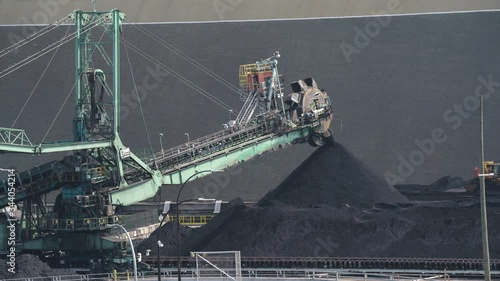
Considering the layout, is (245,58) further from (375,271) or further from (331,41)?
(375,271)

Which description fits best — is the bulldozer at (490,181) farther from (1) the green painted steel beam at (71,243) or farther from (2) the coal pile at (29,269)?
(2) the coal pile at (29,269)

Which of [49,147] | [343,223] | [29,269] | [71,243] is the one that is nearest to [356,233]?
[343,223]

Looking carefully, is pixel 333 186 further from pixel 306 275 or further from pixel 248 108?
pixel 306 275

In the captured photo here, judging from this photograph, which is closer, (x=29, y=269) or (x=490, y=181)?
(x=29, y=269)

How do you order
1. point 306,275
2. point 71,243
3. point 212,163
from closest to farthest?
point 306,275 → point 71,243 → point 212,163

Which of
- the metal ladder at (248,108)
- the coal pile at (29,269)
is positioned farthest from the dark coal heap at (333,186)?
the coal pile at (29,269)

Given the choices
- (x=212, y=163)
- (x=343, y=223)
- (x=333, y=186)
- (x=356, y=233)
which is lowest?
(x=356, y=233)
